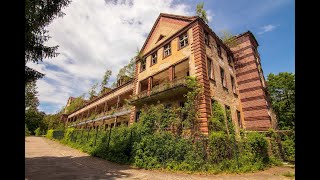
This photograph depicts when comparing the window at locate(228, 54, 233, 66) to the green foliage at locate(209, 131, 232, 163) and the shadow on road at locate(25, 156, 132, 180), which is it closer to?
the green foliage at locate(209, 131, 232, 163)

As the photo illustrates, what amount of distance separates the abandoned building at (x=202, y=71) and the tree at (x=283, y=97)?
31.1ft

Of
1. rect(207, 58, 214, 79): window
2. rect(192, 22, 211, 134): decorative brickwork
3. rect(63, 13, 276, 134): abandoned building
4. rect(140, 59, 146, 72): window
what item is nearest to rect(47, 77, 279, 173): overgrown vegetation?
rect(192, 22, 211, 134): decorative brickwork

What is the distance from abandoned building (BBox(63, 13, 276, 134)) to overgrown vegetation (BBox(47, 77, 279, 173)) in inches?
43.2

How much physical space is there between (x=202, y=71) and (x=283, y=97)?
23289 millimetres

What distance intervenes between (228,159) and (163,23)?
1638 cm

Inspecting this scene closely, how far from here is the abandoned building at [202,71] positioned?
15.3m

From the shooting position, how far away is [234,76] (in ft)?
70.1

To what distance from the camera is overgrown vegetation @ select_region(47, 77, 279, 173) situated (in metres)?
10.8

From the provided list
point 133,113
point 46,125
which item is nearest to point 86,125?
point 133,113

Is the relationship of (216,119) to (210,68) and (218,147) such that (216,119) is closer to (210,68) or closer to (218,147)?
(218,147)

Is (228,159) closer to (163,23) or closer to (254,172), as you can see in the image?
(254,172)

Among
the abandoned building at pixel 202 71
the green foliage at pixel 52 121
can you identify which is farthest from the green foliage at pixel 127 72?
the green foliage at pixel 52 121

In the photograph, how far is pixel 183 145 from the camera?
1107 cm

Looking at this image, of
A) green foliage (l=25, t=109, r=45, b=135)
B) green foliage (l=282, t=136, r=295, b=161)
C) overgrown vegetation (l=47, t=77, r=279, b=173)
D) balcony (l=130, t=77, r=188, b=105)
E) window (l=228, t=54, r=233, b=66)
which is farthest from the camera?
green foliage (l=25, t=109, r=45, b=135)
